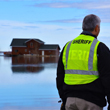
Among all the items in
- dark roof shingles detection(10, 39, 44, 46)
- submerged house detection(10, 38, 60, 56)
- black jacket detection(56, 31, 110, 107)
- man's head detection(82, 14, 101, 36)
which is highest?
man's head detection(82, 14, 101, 36)

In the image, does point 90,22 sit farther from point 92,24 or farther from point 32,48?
point 32,48

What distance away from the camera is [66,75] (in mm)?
2855

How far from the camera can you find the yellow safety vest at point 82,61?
2697 mm

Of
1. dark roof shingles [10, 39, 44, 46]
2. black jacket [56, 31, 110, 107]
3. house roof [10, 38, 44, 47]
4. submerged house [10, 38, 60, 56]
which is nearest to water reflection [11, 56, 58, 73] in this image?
black jacket [56, 31, 110, 107]

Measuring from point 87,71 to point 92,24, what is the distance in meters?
0.48

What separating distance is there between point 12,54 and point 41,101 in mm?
67387

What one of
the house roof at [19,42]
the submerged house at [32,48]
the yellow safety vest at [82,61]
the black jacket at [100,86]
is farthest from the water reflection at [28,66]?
the house roof at [19,42]

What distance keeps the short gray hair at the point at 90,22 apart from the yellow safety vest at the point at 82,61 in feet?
0.32

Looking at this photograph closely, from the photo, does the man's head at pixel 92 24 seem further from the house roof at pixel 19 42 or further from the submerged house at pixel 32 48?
the house roof at pixel 19 42

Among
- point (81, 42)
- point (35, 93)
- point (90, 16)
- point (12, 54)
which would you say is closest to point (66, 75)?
point (81, 42)

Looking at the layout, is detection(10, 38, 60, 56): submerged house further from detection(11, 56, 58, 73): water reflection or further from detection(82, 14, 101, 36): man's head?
detection(82, 14, 101, 36): man's head

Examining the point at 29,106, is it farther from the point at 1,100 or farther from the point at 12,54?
the point at 12,54

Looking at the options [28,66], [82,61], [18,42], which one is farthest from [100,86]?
[18,42]

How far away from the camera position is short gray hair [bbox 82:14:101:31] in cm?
274
